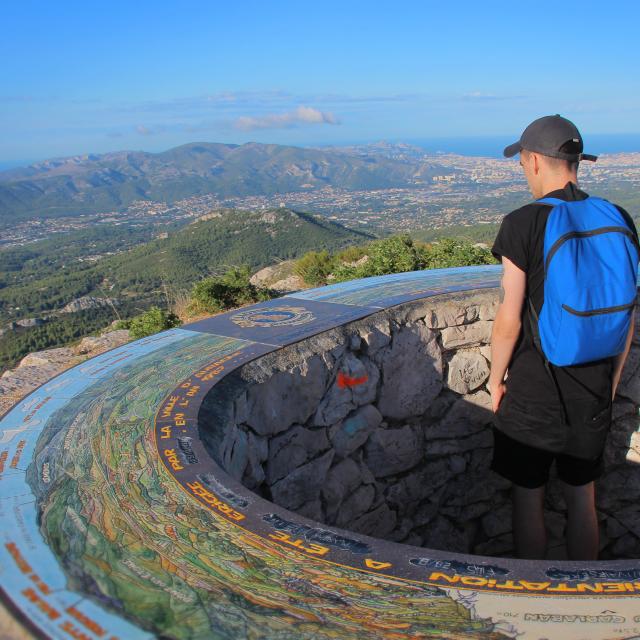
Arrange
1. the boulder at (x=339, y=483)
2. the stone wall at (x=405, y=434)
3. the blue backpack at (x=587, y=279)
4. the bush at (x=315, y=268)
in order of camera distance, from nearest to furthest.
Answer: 1. the blue backpack at (x=587, y=279)
2. the stone wall at (x=405, y=434)
3. the boulder at (x=339, y=483)
4. the bush at (x=315, y=268)

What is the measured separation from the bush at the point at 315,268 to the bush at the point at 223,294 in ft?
8.31

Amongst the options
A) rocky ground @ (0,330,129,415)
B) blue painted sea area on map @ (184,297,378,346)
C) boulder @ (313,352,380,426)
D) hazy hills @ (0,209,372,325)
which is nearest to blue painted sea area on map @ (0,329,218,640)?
rocky ground @ (0,330,129,415)

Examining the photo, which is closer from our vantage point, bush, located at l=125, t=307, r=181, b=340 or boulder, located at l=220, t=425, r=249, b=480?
boulder, located at l=220, t=425, r=249, b=480

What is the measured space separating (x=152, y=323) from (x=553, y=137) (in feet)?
15.5

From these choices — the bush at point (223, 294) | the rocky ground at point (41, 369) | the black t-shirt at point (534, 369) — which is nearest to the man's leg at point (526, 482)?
the black t-shirt at point (534, 369)

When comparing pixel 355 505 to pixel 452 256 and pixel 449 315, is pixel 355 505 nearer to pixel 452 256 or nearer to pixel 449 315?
pixel 449 315

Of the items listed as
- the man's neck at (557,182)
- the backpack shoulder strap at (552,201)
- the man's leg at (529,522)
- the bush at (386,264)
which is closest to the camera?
the backpack shoulder strap at (552,201)

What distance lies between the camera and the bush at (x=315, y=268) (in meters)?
10.4

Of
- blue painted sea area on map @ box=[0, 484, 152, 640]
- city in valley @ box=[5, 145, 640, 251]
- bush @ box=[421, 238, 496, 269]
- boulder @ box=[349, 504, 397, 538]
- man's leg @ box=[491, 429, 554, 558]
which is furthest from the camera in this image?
city in valley @ box=[5, 145, 640, 251]

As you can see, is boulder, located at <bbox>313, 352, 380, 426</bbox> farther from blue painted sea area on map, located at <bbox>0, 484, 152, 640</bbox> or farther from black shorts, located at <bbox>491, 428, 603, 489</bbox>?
blue painted sea area on map, located at <bbox>0, 484, 152, 640</bbox>

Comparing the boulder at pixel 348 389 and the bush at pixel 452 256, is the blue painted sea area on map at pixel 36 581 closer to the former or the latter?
the boulder at pixel 348 389

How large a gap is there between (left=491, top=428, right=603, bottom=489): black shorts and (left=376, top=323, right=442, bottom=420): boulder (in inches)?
53.3

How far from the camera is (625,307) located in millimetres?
2580

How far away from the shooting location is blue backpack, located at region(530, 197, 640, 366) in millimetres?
2557
